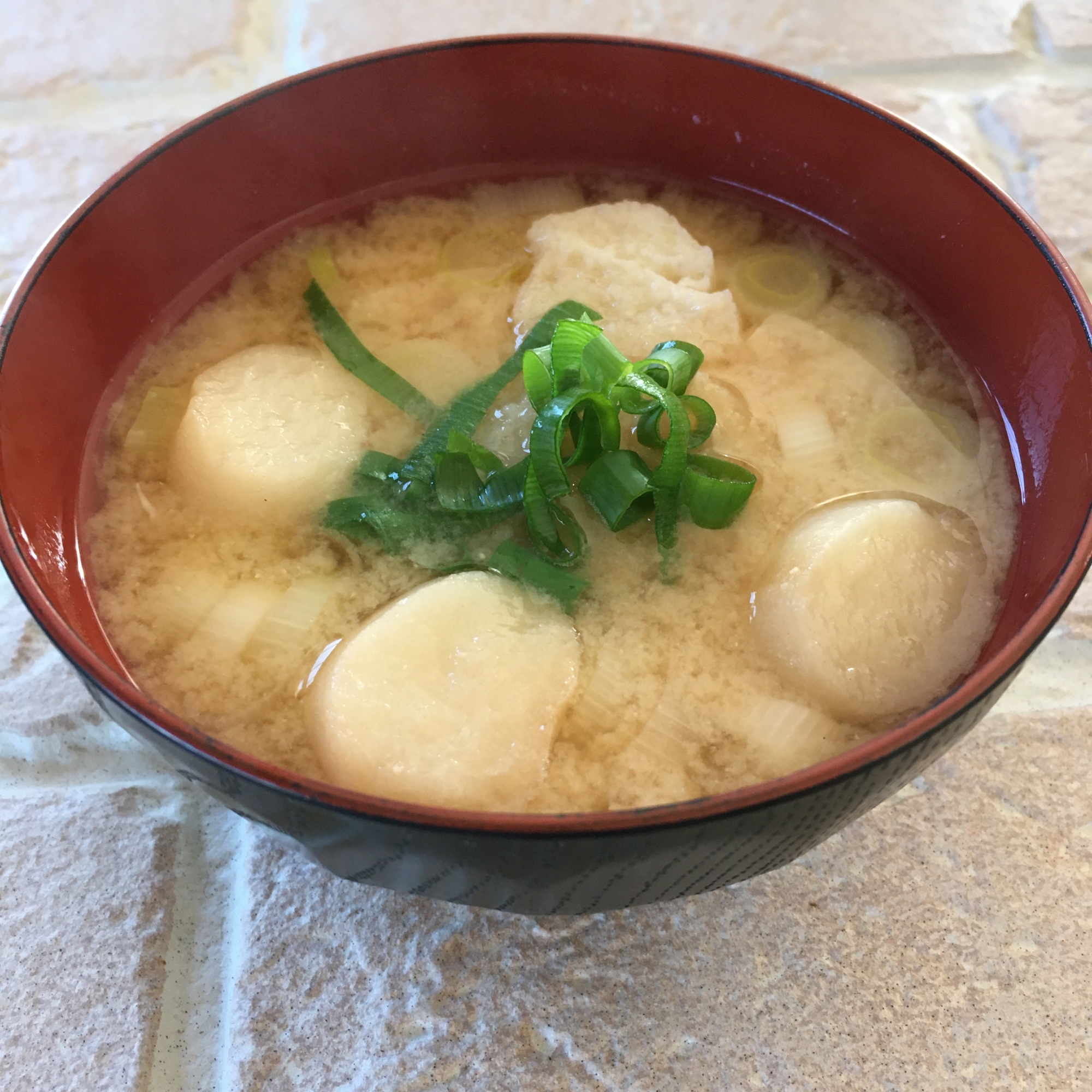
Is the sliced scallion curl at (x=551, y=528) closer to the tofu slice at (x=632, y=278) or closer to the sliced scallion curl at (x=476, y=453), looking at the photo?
the sliced scallion curl at (x=476, y=453)

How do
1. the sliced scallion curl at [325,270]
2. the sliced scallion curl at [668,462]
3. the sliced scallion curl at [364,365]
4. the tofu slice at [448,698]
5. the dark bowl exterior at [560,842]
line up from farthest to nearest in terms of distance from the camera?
the sliced scallion curl at [325,270] < the sliced scallion curl at [364,365] < the sliced scallion curl at [668,462] < the tofu slice at [448,698] < the dark bowl exterior at [560,842]

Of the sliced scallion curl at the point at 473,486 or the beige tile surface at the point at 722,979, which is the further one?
the sliced scallion curl at the point at 473,486

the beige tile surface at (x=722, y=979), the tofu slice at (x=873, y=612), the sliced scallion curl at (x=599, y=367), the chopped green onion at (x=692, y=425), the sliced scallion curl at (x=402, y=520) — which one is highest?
the sliced scallion curl at (x=599, y=367)

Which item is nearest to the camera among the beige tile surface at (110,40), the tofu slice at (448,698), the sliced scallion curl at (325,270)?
the tofu slice at (448,698)

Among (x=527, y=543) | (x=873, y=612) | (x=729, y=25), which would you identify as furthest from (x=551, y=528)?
(x=729, y=25)

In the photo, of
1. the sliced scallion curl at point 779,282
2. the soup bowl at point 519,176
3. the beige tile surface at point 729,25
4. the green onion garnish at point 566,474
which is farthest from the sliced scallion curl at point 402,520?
the beige tile surface at point 729,25

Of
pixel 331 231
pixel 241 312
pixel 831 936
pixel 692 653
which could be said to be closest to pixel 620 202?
pixel 331 231

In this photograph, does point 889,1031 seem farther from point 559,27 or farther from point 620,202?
point 559,27
